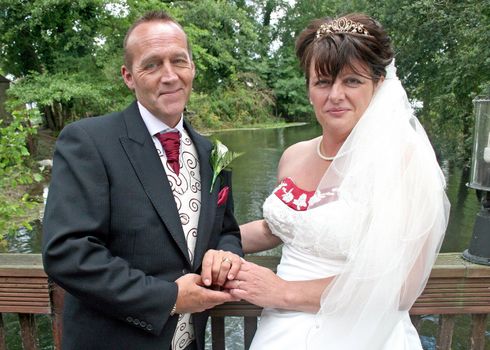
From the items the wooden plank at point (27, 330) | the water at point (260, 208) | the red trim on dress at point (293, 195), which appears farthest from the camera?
the water at point (260, 208)

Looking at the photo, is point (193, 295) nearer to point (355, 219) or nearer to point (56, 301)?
point (355, 219)

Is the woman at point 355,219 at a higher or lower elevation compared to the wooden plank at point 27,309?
higher

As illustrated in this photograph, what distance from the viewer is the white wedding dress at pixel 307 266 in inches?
66.9

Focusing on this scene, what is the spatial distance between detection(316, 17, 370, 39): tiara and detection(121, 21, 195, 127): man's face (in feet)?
1.85

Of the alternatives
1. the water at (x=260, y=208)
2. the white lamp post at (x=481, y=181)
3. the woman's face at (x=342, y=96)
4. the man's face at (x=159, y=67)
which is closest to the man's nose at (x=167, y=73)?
the man's face at (x=159, y=67)

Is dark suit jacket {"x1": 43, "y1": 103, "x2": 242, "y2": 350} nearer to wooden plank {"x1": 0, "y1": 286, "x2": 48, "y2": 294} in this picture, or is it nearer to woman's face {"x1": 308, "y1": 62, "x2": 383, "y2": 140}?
wooden plank {"x1": 0, "y1": 286, "x2": 48, "y2": 294}

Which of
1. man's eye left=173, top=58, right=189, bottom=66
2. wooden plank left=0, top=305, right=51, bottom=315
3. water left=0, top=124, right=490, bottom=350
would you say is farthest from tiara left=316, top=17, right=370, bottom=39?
water left=0, top=124, right=490, bottom=350

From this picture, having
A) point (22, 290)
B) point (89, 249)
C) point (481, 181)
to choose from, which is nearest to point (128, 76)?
point (89, 249)

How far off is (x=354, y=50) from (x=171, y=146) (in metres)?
0.81

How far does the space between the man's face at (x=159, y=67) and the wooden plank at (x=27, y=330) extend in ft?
3.90

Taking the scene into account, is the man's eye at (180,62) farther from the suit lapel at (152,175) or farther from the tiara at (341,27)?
the tiara at (341,27)

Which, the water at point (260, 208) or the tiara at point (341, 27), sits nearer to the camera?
the tiara at point (341, 27)

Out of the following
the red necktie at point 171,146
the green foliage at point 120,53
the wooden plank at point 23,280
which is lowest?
the wooden plank at point 23,280

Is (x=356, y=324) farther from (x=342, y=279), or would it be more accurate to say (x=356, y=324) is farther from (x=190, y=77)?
(x=190, y=77)
